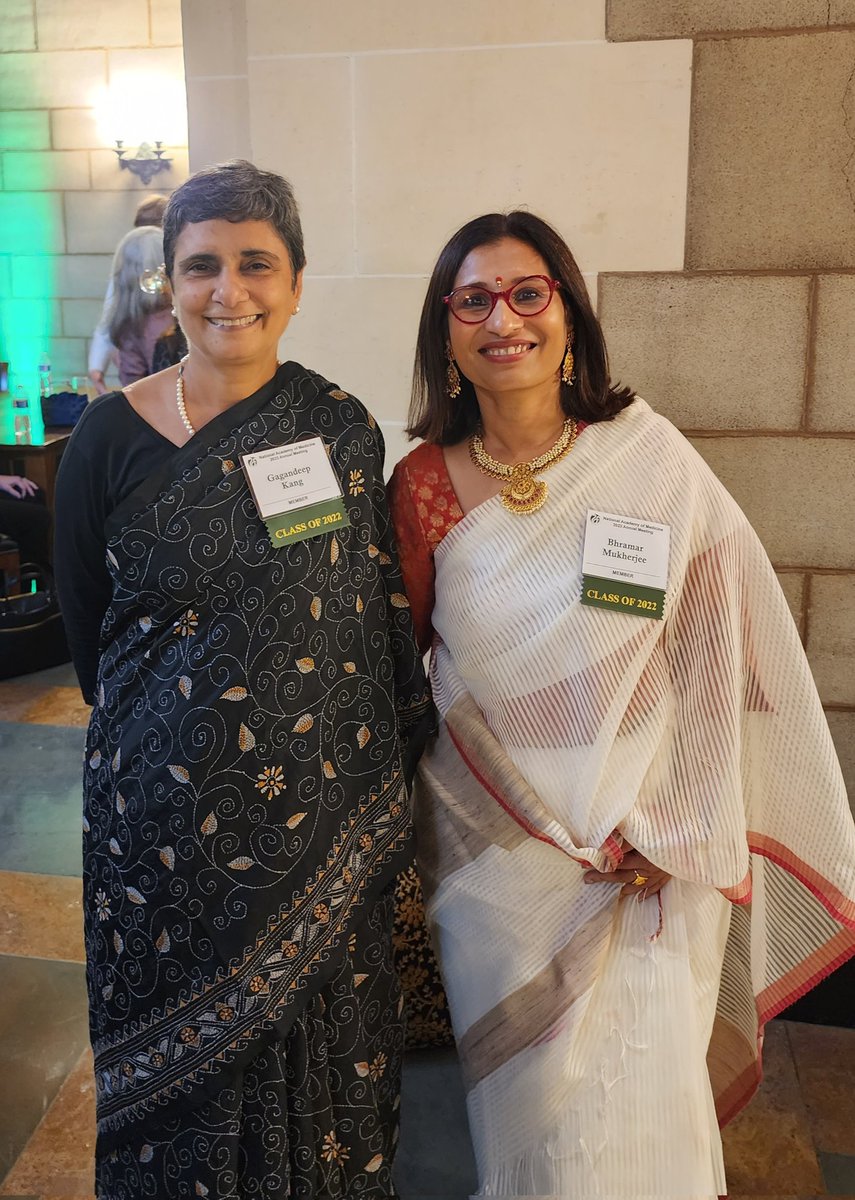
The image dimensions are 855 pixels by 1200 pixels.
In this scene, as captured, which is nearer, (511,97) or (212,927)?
(212,927)

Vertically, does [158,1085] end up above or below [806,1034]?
above

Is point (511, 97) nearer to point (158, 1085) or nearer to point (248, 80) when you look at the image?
point (248, 80)

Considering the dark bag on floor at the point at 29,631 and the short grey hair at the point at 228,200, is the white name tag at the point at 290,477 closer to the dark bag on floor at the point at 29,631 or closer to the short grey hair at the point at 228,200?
the short grey hair at the point at 228,200

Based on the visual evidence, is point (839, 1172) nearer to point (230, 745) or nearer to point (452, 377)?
point (230, 745)

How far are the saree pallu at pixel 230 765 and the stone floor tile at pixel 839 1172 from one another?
3.06 feet

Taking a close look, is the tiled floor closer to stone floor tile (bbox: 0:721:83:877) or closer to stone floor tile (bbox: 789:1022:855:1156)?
stone floor tile (bbox: 789:1022:855:1156)

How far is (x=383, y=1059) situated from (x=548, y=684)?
25.6 inches

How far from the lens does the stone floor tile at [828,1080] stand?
1964mm

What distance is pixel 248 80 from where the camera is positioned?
2170 millimetres

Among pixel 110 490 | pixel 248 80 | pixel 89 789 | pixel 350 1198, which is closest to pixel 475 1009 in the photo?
pixel 350 1198

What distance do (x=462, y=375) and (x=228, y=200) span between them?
0.44m

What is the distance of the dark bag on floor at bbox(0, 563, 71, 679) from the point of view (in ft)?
15.2

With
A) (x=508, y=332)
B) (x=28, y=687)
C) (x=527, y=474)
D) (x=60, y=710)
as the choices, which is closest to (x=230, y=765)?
(x=527, y=474)

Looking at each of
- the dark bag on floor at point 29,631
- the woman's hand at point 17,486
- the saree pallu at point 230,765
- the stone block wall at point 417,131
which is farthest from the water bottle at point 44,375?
the saree pallu at point 230,765
